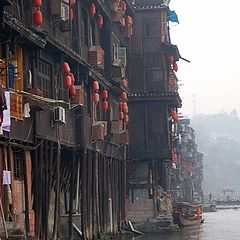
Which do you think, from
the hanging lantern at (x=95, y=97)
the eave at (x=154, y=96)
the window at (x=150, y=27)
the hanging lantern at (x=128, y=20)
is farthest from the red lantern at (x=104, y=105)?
the window at (x=150, y=27)

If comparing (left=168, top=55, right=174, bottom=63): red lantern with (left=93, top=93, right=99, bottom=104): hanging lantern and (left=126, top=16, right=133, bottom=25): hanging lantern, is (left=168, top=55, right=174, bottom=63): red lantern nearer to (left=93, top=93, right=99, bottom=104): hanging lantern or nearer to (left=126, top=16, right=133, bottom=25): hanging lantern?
(left=126, top=16, right=133, bottom=25): hanging lantern

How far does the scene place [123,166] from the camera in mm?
38531

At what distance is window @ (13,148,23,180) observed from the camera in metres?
20.8

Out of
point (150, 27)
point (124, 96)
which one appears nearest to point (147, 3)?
point (150, 27)

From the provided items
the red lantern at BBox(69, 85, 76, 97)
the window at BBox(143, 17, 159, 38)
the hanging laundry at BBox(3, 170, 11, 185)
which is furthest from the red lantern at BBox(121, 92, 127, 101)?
the hanging laundry at BBox(3, 170, 11, 185)

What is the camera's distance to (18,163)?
21078mm

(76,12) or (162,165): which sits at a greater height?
(76,12)

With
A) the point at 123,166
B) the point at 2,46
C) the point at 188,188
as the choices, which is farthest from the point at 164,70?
the point at 188,188

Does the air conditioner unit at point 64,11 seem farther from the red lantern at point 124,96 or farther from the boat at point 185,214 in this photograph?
the boat at point 185,214

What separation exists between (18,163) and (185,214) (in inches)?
1190

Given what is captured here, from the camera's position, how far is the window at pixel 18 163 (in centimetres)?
2078

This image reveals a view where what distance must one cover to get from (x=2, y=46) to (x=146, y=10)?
23397mm

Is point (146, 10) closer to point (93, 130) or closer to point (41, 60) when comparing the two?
point (93, 130)

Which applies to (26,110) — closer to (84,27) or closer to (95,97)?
(95,97)
